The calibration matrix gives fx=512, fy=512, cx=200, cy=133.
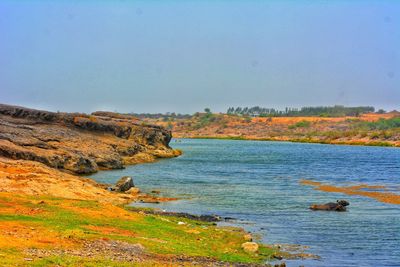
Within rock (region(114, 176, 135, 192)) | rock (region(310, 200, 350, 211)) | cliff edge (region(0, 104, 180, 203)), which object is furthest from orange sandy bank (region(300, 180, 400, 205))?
cliff edge (region(0, 104, 180, 203))

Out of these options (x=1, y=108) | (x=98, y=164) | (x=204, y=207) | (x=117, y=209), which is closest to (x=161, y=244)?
(x=117, y=209)

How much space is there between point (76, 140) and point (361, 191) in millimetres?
43420

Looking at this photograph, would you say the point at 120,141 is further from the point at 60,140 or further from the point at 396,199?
the point at 396,199

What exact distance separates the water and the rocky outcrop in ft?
14.6

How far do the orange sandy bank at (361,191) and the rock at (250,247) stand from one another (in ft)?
79.7

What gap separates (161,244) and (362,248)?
11.7m

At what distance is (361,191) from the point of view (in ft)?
180

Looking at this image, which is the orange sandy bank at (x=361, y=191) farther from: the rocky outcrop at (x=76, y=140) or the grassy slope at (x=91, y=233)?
the rocky outcrop at (x=76, y=140)

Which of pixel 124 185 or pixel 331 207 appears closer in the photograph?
pixel 331 207

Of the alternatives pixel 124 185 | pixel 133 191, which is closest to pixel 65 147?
pixel 124 185

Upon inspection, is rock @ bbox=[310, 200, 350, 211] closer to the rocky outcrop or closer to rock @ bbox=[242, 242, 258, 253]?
rock @ bbox=[242, 242, 258, 253]

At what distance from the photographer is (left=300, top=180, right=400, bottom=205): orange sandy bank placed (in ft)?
160

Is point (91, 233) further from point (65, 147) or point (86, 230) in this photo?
point (65, 147)

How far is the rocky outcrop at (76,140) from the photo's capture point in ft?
206
